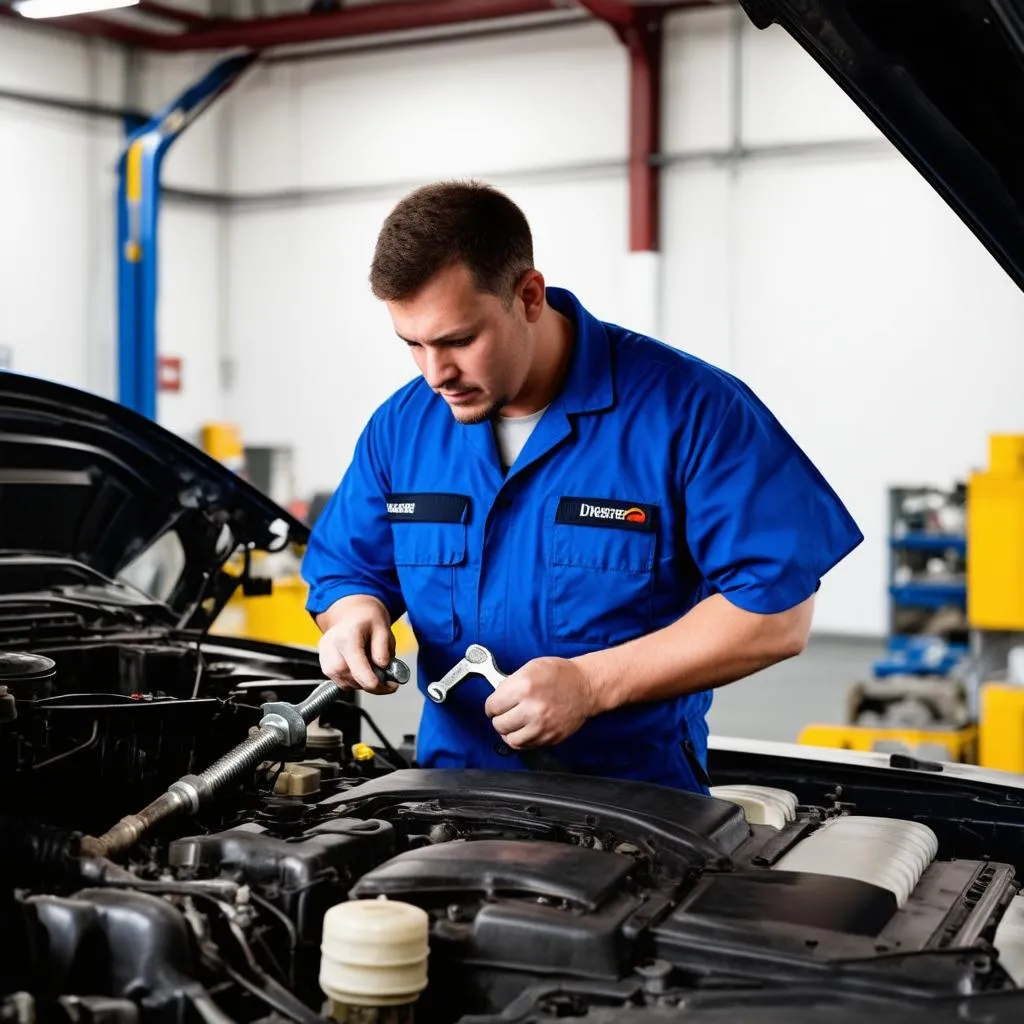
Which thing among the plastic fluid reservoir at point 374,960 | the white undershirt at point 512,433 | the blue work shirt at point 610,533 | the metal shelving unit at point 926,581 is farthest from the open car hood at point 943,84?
the metal shelving unit at point 926,581

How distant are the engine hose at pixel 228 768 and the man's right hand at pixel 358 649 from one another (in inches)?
0.9

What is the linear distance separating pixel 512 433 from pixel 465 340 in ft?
0.92

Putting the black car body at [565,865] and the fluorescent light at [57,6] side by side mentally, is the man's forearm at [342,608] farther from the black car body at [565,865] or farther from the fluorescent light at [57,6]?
the fluorescent light at [57,6]

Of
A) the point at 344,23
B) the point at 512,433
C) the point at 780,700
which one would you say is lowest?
the point at 780,700

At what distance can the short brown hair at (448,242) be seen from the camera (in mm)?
1910

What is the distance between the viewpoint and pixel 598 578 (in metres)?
2.08

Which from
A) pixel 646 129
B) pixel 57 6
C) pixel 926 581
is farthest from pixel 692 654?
pixel 646 129

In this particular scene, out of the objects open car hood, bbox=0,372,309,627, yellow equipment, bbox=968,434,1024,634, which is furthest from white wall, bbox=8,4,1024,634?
open car hood, bbox=0,372,309,627

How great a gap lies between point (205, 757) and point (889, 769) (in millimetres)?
1160

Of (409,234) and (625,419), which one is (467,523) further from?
(409,234)

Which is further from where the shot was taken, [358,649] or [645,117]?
[645,117]

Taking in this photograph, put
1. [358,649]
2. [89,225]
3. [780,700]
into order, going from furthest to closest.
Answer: [89,225]
[780,700]
[358,649]

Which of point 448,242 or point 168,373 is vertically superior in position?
point 168,373

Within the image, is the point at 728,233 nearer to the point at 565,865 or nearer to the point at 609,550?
the point at 609,550
